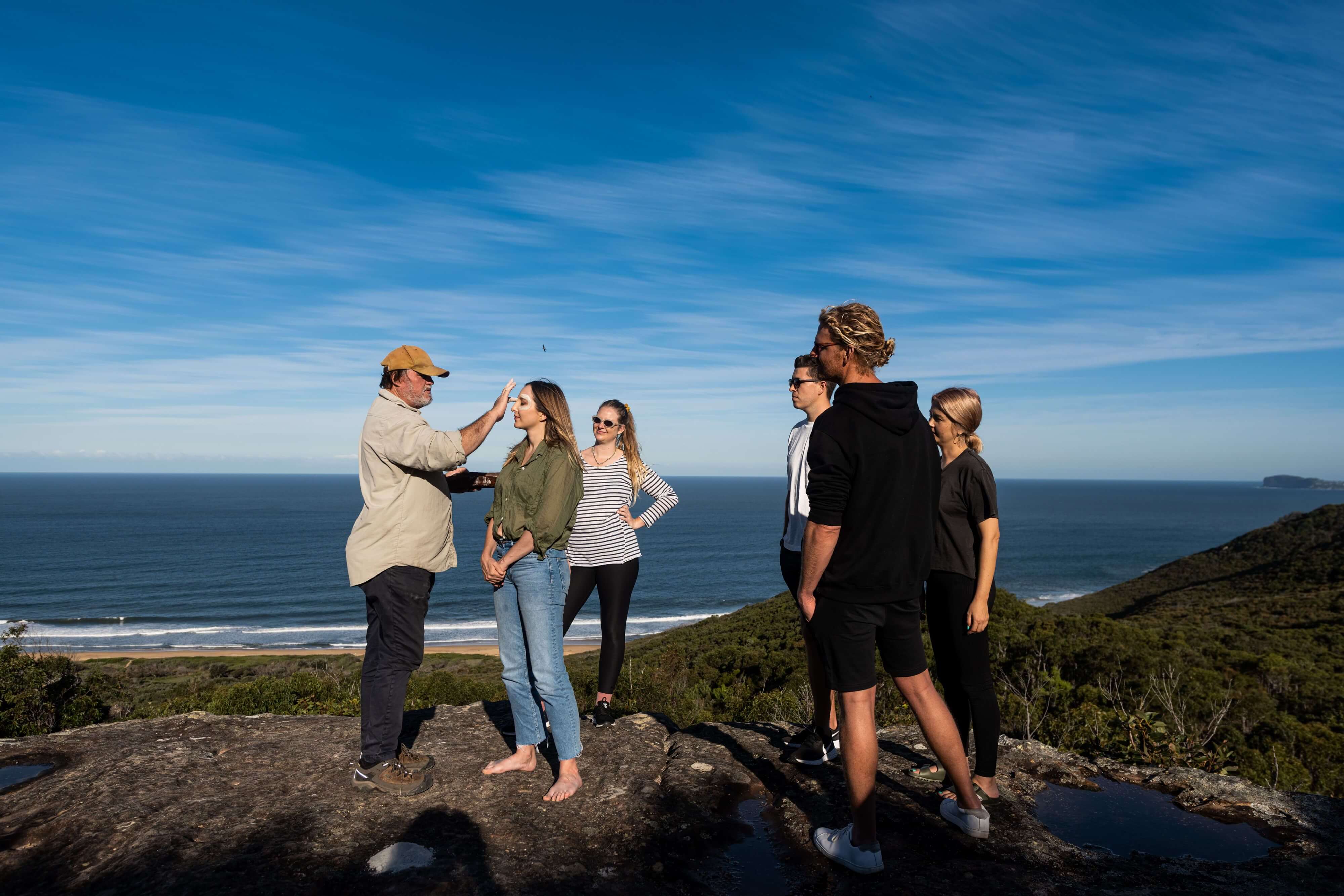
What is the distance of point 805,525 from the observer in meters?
4.11

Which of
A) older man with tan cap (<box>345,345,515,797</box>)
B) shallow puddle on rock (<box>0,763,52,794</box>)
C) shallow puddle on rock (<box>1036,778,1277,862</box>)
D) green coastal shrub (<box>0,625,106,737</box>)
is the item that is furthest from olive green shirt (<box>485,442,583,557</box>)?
green coastal shrub (<box>0,625,106,737</box>)

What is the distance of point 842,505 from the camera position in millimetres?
2873

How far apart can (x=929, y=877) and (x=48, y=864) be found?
11.4ft

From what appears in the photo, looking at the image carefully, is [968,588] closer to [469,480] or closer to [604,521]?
[604,521]

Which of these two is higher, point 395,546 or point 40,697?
point 395,546

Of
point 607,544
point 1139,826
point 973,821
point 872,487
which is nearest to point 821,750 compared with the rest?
point 973,821

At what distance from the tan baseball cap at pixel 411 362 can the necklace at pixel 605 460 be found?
5.29 feet

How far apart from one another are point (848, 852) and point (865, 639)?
2.94 ft

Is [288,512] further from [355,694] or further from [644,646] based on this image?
[355,694]

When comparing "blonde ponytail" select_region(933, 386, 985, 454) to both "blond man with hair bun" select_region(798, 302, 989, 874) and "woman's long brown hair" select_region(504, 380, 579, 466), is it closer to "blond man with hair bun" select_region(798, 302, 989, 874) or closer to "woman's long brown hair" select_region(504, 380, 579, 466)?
"blond man with hair bun" select_region(798, 302, 989, 874)

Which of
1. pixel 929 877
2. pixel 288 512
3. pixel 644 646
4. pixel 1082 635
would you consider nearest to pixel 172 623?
pixel 644 646

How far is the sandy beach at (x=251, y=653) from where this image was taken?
28406mm

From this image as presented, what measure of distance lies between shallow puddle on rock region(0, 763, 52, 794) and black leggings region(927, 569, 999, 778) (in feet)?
14.9

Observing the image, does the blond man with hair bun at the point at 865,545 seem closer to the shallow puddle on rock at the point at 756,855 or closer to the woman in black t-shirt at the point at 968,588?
the shallow puddle on rock at the point at 756,855
